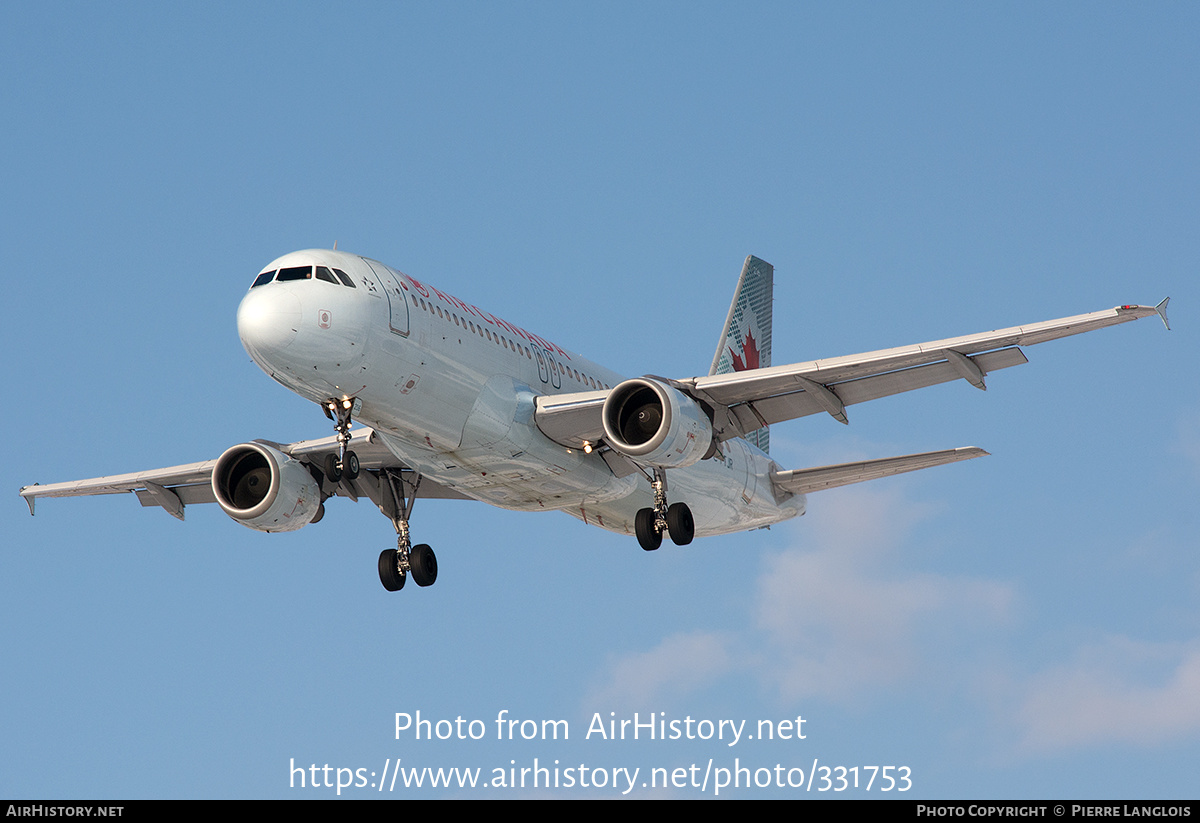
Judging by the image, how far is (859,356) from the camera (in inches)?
1205

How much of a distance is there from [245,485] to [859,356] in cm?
1451

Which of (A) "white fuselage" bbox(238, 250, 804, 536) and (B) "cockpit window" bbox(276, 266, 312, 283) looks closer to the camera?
(A) "white fuselage" bbox(238, 250, 804, 536)

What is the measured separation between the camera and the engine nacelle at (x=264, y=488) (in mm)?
34250

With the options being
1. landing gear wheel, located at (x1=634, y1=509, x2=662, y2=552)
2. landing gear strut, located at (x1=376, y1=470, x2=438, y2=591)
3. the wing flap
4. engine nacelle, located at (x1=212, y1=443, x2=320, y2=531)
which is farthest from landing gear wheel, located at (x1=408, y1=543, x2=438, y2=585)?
the wing flap

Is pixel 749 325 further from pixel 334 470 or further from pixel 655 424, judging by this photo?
pixel 334 470

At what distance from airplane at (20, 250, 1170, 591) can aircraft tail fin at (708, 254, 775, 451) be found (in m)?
6.63

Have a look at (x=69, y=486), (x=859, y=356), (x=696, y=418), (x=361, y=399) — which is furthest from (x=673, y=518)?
(x=69, y=486)

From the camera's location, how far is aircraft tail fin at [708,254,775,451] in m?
45.5

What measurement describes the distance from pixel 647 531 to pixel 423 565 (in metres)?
5.64

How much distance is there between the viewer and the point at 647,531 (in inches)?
1332

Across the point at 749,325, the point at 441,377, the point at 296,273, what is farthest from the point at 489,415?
the point at 749,325

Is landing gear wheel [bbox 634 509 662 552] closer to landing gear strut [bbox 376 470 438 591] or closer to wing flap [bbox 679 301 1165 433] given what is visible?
wing flap [bbox 679 301 1165 433]

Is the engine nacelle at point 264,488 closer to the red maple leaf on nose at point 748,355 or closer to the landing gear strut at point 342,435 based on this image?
the landing gear strut at point 342,435
